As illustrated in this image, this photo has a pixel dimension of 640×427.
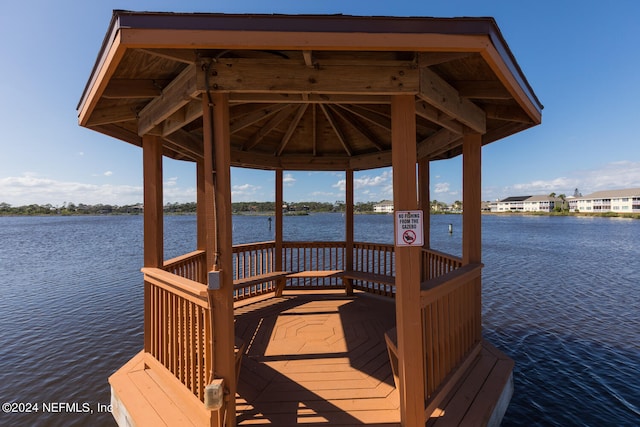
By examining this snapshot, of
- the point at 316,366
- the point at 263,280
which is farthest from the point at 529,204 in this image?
the point at 316,366

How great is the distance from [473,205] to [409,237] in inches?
64.7

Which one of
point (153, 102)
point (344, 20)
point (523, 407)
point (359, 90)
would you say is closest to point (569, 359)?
point (523, 407)

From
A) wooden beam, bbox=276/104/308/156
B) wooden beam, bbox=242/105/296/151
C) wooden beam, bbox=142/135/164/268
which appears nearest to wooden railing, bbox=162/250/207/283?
wooden beam, bbox=142/135/164/268

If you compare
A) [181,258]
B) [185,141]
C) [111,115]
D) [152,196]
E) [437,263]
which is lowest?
[437,263]

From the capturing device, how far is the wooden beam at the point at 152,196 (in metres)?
3.02

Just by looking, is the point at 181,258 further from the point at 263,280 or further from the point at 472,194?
the point at 472,194

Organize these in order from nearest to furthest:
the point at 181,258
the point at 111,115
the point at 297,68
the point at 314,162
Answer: the point at 297,68 → the point at 111,115 → the point at 181,258 → the point at 314,162

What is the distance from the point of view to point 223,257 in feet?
7.02

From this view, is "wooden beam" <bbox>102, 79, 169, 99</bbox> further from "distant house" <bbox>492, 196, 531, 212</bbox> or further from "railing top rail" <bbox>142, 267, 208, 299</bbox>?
"distant house" <bbox>492, 196, 531, 212</bbox>

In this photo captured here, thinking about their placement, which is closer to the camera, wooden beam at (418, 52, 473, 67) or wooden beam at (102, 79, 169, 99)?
wooden beam at (418, 52, 473, 67)

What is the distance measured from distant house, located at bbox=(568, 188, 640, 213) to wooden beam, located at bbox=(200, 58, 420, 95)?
8519cm

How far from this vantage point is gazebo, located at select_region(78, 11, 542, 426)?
5.72 feet

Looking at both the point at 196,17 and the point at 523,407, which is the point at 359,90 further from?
the point at 523,407

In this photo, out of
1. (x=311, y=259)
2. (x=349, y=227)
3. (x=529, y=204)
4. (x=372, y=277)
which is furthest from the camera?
(x=529, y=204)
